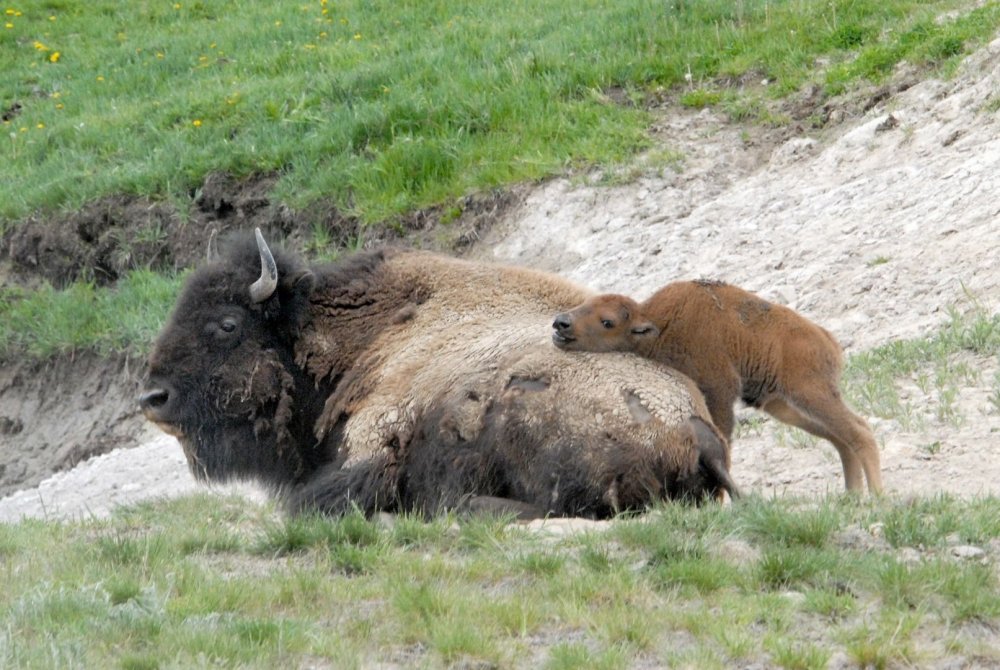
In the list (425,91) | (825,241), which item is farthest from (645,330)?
(425,91)

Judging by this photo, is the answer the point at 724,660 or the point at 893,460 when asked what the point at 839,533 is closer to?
the point at 724,660

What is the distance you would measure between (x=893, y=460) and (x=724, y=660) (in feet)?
10.6

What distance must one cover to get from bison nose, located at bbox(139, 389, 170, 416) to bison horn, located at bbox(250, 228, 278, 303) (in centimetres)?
72

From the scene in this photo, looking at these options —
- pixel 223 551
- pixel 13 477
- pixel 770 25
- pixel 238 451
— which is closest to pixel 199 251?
pixel 13 477

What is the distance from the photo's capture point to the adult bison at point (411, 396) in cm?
675

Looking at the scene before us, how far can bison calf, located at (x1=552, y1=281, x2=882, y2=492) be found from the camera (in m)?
7.19

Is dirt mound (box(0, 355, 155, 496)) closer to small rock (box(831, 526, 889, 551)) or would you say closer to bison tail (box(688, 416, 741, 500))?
bison tail (box(688, 416, 741, 500))

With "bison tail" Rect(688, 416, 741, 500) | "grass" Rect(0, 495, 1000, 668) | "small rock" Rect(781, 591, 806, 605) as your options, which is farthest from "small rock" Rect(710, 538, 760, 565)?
"bison tail" Rect(688, 416, 741, 500)

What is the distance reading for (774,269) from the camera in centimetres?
1115

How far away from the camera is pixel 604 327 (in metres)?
7.33

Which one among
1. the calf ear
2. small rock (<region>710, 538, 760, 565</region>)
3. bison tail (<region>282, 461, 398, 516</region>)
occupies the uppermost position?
the calf ear

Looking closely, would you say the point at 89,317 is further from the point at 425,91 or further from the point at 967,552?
the point at 967,552

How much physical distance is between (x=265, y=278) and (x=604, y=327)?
1.97 m

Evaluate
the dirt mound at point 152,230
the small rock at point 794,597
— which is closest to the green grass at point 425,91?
the dirt mound at point 152,230
